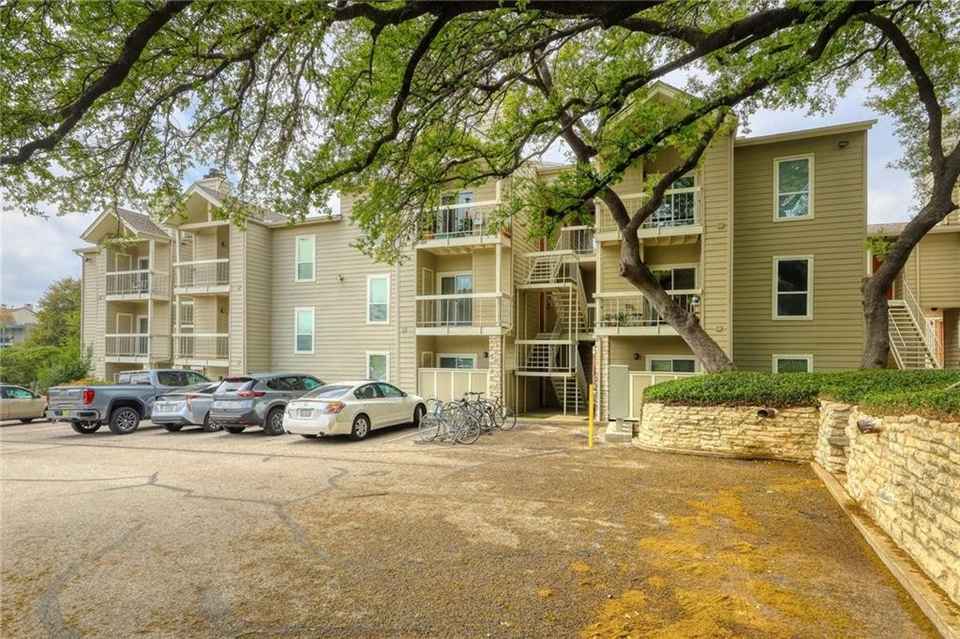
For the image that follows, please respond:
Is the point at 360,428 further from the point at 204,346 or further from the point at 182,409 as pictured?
the point at 204,346

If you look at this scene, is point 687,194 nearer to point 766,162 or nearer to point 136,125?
point 766,162

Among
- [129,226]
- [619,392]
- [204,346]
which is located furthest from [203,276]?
[619,392]

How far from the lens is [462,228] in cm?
1728

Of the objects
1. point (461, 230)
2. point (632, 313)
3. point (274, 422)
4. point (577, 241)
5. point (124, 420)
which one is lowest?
point (124, 420)

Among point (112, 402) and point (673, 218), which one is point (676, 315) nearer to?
point (673, 218)

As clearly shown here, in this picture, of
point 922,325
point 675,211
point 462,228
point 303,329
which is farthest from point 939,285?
point 303,329

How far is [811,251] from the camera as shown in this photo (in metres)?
13.9

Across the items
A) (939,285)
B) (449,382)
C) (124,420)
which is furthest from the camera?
(449,382)

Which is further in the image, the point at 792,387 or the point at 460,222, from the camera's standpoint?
the point at 460,222

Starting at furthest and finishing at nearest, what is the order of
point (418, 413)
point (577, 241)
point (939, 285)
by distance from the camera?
1. point (577, 241)
2. point (939, 285)
3. point (418, 413)

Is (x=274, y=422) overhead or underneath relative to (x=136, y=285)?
underneath

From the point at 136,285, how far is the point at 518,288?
18333 mm

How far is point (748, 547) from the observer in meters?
4.79

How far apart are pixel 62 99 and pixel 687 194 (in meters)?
14.1
